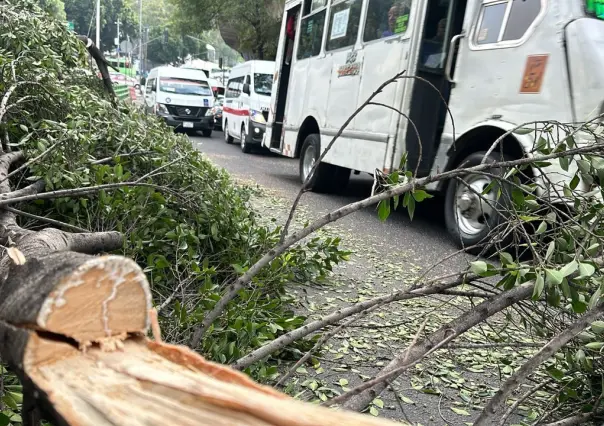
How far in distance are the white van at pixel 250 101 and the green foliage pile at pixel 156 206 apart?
903 cm

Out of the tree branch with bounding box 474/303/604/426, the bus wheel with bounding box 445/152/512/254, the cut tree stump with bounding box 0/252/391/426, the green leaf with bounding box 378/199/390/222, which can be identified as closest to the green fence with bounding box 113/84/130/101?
the bus wheel with bounding box 445/152/512/254

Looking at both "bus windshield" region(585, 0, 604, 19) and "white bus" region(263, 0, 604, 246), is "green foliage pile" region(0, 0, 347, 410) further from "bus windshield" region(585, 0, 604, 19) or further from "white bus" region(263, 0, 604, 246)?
"bus windshield" region(585, 0, 604, 19)

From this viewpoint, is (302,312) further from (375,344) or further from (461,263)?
(461,263)

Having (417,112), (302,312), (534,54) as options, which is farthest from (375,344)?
(417,112)

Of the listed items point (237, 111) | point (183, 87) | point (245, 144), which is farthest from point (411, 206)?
point (183, 87)

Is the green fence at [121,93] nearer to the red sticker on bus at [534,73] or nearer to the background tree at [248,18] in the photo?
the red sticker on bus at [534,73]

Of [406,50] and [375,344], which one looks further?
[406,50]

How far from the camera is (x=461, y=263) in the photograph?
479 cm

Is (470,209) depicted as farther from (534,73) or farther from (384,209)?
(384,209)

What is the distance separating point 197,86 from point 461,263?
15.4 m

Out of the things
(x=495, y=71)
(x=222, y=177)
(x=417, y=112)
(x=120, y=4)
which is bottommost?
(x=222, y=177)

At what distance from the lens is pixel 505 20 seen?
16.2ft

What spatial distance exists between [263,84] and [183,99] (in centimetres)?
480

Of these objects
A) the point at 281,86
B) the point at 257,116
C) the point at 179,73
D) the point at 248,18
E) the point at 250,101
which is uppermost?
the point at 248,18
